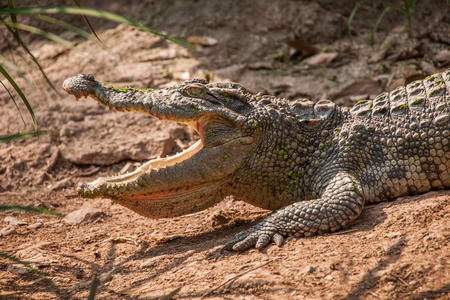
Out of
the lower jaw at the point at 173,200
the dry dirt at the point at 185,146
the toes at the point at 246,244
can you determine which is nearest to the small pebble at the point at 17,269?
the dry dirt at the point at 185,146

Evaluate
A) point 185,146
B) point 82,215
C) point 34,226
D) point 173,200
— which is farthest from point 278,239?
point 185,146

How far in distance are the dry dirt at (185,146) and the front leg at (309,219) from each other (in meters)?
0.11

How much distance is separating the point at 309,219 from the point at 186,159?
1204 mm

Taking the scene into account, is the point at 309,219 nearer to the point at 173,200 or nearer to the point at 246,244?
the point at 246,244

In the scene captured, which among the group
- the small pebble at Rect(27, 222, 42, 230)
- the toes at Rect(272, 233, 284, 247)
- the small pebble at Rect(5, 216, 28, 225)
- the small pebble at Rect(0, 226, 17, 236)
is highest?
the small pebble at Rect(5, 216, 28, 225)

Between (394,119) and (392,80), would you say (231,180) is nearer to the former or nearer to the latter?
(394,119)

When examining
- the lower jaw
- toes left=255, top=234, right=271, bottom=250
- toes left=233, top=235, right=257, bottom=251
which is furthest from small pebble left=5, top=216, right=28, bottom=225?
toes left=255, top=234, right=271, bottom=250

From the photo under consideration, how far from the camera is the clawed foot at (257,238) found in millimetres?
3420

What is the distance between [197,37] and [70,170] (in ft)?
10.5

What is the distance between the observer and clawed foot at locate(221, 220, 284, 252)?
342 centimetres

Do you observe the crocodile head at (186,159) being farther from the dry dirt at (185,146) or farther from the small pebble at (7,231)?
the small pebble at (7,231)

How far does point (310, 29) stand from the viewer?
303 inches

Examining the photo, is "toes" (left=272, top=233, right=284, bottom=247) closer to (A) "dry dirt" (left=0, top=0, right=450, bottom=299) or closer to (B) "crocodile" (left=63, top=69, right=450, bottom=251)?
(A) "dry dirt" (left=0, top=0, right=450, bottom=299)

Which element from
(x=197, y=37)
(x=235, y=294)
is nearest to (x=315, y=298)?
(x=235, y=294)
